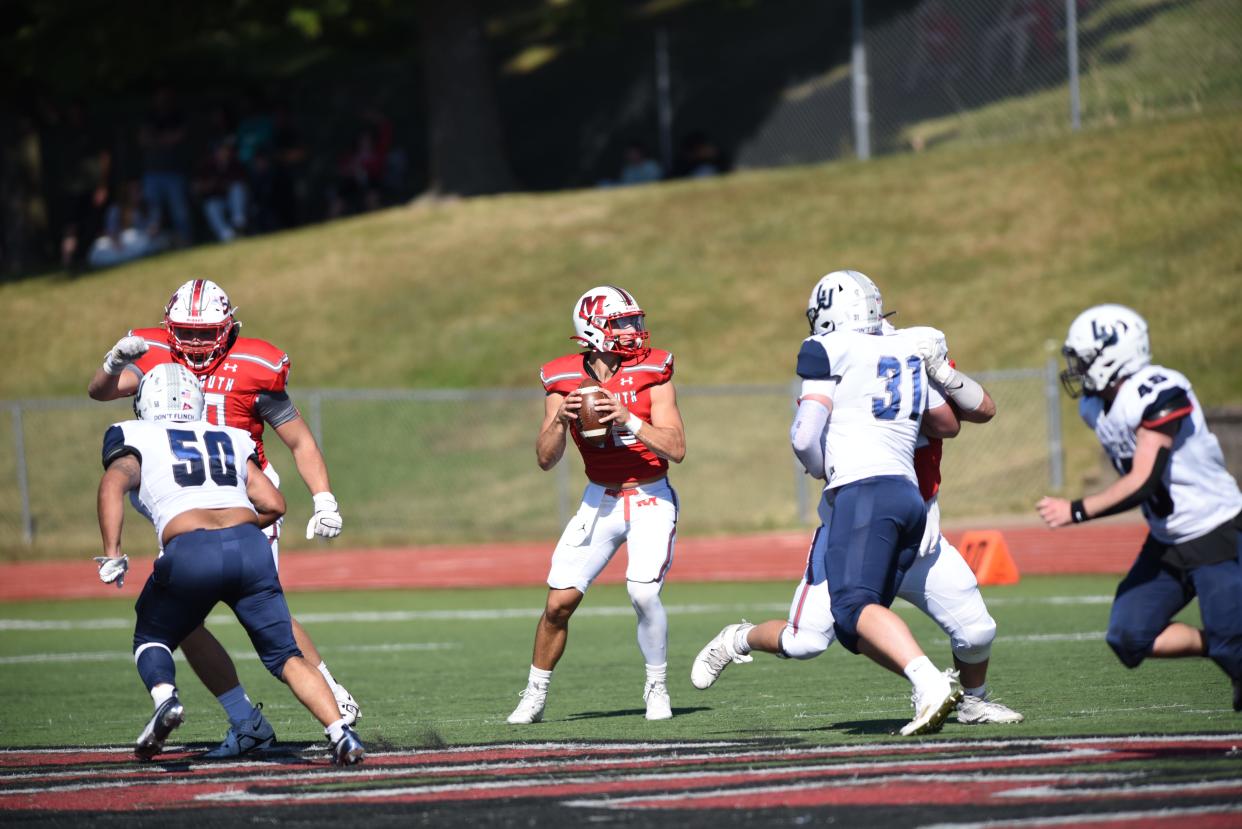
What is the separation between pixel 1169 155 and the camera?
24.8m

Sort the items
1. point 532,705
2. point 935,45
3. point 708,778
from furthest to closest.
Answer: point 935,45
point 532,705
point 708,778

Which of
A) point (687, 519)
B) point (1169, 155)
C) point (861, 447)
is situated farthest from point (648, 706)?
point (1169, 155)

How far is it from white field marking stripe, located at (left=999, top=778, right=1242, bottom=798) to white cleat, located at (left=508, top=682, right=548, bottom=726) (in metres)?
3.08

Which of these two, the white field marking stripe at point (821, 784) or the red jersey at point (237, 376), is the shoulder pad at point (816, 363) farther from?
the red jersey at point (237, 376)

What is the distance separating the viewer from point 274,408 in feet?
25.8

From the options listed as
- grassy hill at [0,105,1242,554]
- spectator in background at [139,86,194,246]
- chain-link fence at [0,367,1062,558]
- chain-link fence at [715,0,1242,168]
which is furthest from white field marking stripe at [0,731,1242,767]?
spectator in background at [139,86,194,246]

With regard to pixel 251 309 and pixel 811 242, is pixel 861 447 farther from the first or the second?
pixel 251 309

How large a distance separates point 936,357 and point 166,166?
24115mm

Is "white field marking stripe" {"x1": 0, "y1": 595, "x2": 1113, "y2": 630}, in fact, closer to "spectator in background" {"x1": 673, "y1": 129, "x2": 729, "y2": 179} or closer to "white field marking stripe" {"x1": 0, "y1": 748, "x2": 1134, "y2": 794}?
"white field marking stripe" {"x1": 0, "y1": 748, "x2": 1134, "y2": 794}

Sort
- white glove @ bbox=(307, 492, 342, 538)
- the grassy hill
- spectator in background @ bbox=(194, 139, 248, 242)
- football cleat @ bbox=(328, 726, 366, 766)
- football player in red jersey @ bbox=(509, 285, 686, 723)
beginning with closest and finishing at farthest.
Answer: football cleat @ bbox=(328, 726, 366, 766)
white glove @ bbox=(307, 492, 342, 538)
football player in red jersey @ bbox=(509, 285, 686, 723)
the grassy hill
spectator in background @ bbox=(194, 139, 248, 242)

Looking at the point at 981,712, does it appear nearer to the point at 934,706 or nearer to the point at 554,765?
the point at 934,706

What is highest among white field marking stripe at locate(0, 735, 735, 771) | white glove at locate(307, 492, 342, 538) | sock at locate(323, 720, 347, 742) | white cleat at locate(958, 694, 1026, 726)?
white glove at locate(307, 492, 342, 538)

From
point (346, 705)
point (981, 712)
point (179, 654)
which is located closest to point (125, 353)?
point (346, 705)

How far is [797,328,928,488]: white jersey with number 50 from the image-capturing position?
6.69m
